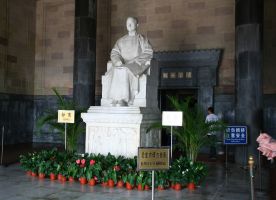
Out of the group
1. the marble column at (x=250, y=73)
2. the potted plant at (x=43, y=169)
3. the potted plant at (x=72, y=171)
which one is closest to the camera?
the potted plant at (x=72, y=171)

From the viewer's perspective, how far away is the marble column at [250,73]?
33.3 feet

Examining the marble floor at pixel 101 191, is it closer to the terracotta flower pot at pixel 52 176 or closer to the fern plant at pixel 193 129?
the terracotta flower pot at pixel 52 176

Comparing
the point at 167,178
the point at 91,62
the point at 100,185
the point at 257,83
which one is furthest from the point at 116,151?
the point at 91,62

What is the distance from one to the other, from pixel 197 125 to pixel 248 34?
14.1ft

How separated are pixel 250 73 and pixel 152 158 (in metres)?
6.56

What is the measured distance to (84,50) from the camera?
510 inches

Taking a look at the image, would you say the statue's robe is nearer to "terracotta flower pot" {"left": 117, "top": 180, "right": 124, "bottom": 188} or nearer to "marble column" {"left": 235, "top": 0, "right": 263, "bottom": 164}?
"terracotta flower pot" {"left": 117, "top": 180, "right": 124, "bottom": 188}

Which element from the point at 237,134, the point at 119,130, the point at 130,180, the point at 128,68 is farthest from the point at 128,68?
the point at 237,134

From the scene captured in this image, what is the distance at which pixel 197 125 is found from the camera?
7457 millimetres

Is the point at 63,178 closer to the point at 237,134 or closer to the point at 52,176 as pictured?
the point at 52,176

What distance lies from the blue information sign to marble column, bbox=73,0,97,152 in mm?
5550

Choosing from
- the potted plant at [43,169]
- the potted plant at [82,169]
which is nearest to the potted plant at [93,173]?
the potted plant at [82,169]

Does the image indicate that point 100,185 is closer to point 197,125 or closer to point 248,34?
point 197,125

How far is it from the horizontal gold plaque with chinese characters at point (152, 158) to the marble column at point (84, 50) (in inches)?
333
